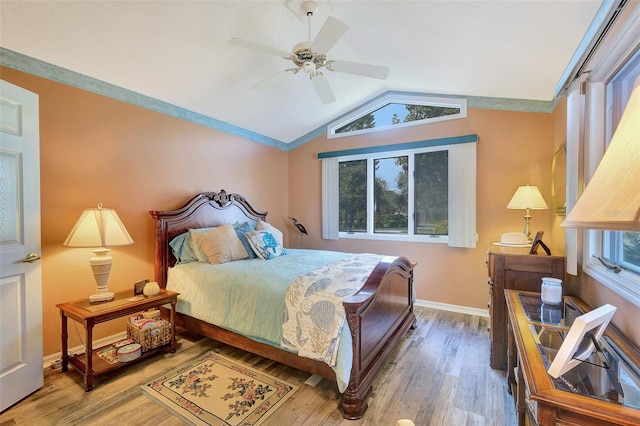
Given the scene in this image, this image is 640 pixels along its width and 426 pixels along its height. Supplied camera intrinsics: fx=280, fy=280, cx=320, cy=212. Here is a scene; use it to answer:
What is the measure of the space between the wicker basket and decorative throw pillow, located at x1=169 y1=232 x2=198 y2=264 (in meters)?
0.67

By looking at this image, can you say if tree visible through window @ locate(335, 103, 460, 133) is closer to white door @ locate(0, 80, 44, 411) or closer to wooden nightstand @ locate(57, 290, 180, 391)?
wooden nightstand @ locate(57, 290, 180, 391)

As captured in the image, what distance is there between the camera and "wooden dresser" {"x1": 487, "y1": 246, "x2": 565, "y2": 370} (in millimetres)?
2070

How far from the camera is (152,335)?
247 centimetres

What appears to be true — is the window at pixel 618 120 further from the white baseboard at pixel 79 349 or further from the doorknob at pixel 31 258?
the white baseboard at pixel 79 349

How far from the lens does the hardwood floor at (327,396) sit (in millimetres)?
1786

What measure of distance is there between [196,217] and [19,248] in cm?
161

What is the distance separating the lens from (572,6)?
1741 mm

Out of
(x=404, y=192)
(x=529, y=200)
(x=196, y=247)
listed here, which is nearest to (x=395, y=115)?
(x=404, y=192)

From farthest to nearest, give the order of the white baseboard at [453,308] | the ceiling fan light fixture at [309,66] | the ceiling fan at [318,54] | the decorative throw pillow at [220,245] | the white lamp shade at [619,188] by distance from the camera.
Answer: the white baseboard at [453,308], the decorative throw pillow at [220,245], the ceiling fan light fixture at [309,66], the ceiling fan at [318,54], the white lamp shade at [619,188]

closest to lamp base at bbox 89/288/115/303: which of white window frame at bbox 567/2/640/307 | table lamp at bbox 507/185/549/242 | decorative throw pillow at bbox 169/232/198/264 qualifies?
decorative throw pillow at bbox 169/232/198/264

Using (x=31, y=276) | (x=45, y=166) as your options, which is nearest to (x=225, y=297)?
(x=31, y=276)

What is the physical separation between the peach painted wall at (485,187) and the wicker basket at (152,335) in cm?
282

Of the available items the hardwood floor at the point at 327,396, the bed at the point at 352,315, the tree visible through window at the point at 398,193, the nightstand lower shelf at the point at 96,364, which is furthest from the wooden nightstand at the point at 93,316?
the tree visible through window at the point at 398,193

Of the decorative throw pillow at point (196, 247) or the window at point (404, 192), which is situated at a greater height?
the window at point (404, 192)
